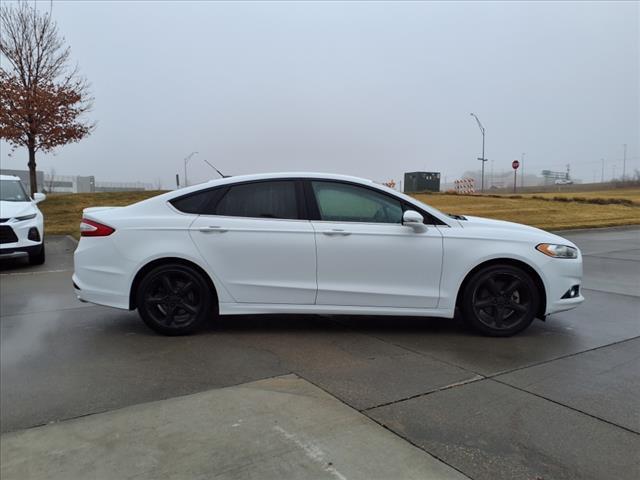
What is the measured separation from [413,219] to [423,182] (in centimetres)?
3634

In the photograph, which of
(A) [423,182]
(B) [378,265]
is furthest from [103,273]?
(A) [423,182]

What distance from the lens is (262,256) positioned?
4930mm

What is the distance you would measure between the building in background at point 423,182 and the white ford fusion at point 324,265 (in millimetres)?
35320

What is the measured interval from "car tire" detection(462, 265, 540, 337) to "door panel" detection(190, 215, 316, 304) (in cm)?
155

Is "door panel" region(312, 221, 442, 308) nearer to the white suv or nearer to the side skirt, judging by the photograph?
the side skirt

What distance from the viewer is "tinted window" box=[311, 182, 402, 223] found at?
5.03 meters

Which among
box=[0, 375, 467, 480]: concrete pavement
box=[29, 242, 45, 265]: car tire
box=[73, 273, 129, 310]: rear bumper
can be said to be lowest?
box=[0, 375, 467, 480]: concrete pavement

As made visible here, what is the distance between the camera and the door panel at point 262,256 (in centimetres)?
492

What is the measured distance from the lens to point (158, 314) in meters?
4.98

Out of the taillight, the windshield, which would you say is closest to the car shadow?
the taillight

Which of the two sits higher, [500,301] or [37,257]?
[500,301]

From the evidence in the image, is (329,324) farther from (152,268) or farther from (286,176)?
(152,268)

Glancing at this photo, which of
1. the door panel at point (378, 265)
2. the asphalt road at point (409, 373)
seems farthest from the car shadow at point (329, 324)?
the door panel at point (378, 265)

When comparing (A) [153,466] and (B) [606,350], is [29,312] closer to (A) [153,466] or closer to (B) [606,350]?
(A) [153,466]
